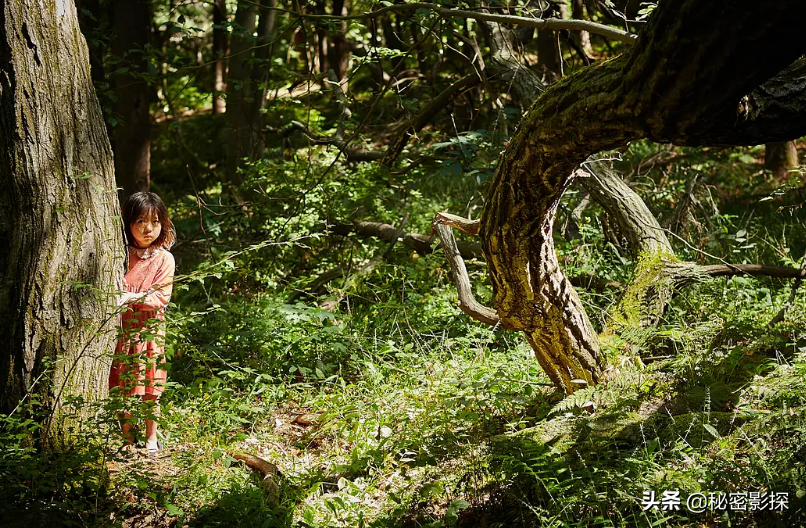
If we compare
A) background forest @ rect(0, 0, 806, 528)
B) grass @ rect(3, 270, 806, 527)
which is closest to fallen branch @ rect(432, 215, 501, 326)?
background forest @ rect(0, 0, 806, 528)

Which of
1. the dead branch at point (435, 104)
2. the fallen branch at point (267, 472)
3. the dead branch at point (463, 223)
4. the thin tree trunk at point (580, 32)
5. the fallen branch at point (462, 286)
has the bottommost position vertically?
the fallen branch at point (267, 472)

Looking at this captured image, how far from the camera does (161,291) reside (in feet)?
13.2

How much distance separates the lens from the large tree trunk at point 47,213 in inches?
136

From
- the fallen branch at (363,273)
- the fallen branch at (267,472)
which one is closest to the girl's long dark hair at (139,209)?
the fallen branch at (267,472)

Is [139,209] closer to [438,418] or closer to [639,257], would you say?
[438,418]

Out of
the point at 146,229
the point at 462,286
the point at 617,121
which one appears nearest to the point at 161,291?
the point at 146,229

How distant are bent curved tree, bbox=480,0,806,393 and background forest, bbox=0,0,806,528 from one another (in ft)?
1.51

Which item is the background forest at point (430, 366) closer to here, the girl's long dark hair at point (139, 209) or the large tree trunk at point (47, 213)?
the large tree trunk at point (47, 213)

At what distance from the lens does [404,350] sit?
16.3ft

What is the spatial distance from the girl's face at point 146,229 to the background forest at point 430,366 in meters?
0.54

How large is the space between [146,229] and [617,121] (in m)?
3.05

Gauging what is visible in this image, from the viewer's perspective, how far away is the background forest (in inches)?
129

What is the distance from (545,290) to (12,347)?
2.99 m

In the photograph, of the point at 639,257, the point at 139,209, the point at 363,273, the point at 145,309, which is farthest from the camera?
the point at 363,273
